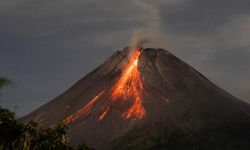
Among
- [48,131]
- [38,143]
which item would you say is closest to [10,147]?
[38,143]

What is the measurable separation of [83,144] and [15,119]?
2.32m

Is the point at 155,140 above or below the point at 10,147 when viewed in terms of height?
above

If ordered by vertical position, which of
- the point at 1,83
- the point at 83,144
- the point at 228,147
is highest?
the point at 228,147

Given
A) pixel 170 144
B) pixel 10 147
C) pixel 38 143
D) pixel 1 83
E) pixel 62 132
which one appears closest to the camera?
pixel 1 83

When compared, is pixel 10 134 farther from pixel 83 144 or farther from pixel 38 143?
pixel 83 144

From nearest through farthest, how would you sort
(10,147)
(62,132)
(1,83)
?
(1,83) < (10,147) < (62,132)

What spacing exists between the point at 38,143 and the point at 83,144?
7.26 feet

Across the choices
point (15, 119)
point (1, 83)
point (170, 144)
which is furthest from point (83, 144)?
point (170, 144)

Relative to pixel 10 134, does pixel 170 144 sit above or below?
above

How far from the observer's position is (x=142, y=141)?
643 feet

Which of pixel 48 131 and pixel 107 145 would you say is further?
pixel 107 145

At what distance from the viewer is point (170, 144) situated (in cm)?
19225

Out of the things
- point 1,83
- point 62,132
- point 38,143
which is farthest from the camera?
point 62,132

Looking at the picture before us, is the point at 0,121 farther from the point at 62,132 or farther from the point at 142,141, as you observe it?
the point at 142,141
